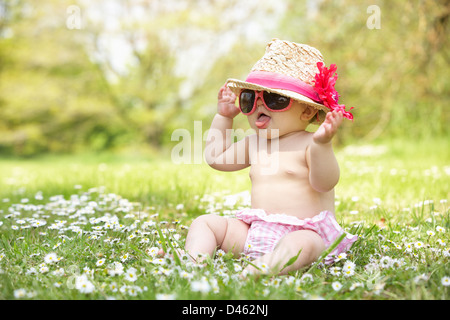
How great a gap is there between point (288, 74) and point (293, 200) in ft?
1.96

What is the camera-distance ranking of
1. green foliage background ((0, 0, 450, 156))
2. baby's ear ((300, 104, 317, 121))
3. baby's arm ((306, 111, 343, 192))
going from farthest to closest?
1. green foliage background ((0, 0, 450, 156))
2. baby's ear ((300, 104, 317, 121))
3. baby's arm ((306, 111, 343, 192))

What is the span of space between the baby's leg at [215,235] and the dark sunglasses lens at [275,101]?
58 cm

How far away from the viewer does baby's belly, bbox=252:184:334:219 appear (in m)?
2.05

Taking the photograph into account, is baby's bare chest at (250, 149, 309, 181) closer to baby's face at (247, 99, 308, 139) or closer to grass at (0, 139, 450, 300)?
baby's face at (247, 99, 308, 139)

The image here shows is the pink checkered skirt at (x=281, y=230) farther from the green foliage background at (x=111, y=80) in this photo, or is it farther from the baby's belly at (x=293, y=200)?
the green foliage background at (x=111, y=80)

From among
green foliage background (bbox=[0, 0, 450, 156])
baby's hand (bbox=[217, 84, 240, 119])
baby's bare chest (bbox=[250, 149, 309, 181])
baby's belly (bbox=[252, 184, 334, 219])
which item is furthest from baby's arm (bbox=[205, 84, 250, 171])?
green foliage background (bbox=[0, 0, 450, 156])

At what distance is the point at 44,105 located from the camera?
587 inches

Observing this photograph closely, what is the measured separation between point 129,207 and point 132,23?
12.1 metres

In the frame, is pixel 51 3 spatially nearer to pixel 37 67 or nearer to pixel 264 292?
pixel 37 67

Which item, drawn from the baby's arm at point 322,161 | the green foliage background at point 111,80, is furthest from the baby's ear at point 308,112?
the green foliage background at point 111,80

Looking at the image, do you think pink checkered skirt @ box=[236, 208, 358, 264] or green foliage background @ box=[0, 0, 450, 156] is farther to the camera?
green foliage background @ box=[0, 0, 450, 156]

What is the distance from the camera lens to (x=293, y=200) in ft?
6.75

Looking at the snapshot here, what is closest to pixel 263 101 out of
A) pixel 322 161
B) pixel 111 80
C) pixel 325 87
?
pixel 325 87

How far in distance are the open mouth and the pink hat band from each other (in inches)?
6.0
